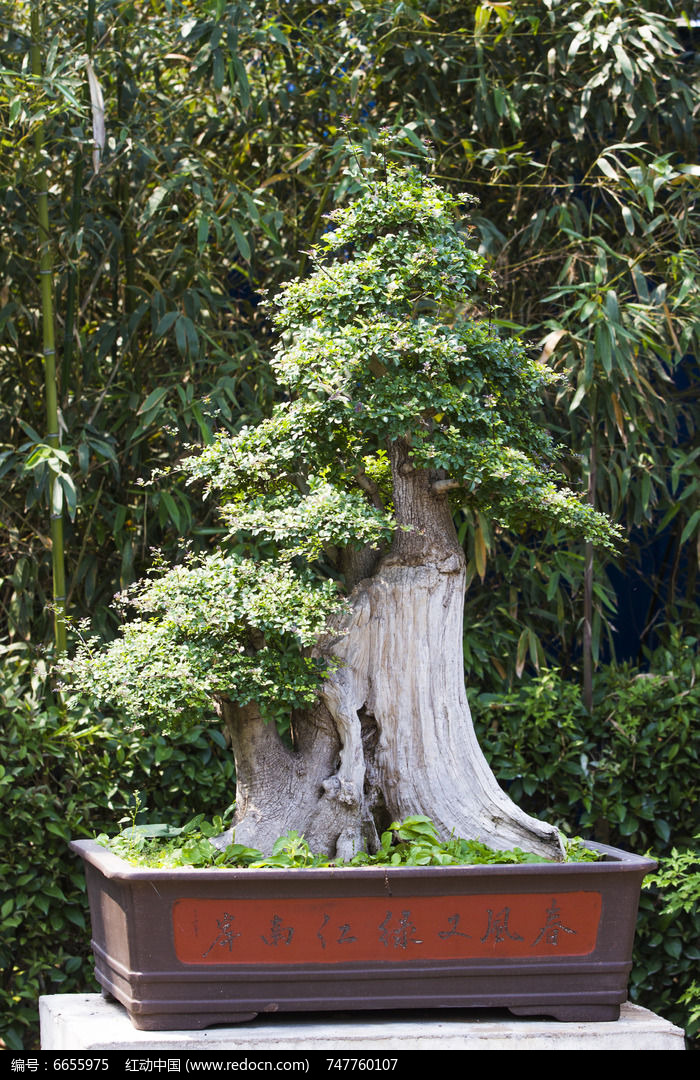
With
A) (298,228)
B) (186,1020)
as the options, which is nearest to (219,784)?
(186,1020)

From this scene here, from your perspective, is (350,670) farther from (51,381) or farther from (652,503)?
(652,503)

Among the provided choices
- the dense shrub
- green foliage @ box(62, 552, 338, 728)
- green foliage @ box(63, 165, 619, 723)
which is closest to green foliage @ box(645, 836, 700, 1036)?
the dense shrub

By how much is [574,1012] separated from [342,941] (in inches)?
14.4

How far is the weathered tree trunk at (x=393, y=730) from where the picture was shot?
184 cm

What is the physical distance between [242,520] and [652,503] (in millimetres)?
1424

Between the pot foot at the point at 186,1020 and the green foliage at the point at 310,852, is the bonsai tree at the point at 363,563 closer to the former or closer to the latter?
the green foliage at the point at 310,852

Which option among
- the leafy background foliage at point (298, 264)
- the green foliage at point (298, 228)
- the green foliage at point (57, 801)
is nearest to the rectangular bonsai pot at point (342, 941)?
the green foliage at point (57, 801)

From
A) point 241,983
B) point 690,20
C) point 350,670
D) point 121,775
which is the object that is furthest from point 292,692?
point 690,20

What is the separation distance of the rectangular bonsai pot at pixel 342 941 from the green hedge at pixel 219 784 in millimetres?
746

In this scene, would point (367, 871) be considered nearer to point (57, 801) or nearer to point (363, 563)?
point (363, 563)

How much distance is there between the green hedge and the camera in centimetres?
235

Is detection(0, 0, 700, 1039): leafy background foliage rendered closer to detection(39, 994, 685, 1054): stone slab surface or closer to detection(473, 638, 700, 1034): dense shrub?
detection(473, 638, 700, 1034): dense shrub

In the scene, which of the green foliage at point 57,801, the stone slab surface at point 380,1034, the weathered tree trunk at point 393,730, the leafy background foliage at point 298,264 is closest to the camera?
the stone slab surface at point 380,1034

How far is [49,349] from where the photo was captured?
2.43 m
